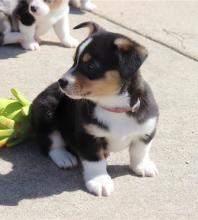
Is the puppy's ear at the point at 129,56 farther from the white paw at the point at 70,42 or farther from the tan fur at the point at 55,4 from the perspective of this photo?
the white paw at the point at 70,42

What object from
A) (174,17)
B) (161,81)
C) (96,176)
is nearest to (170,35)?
(174,17)

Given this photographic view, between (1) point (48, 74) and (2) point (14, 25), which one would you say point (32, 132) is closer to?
(1) point (48, 74)

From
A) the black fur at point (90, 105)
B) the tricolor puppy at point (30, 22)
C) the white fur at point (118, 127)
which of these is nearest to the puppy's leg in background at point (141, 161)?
the black fur at point (90, 105)

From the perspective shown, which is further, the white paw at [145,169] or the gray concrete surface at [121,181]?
the white paw at [145,169]

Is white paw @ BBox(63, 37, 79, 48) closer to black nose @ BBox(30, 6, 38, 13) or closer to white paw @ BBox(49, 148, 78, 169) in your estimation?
black nose @ BBox(30, 6, 38, 13)

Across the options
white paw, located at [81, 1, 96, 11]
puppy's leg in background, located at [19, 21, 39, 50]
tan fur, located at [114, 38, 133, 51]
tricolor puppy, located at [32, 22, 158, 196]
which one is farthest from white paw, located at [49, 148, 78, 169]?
white paw, located at [81, 1, 96, 11]
